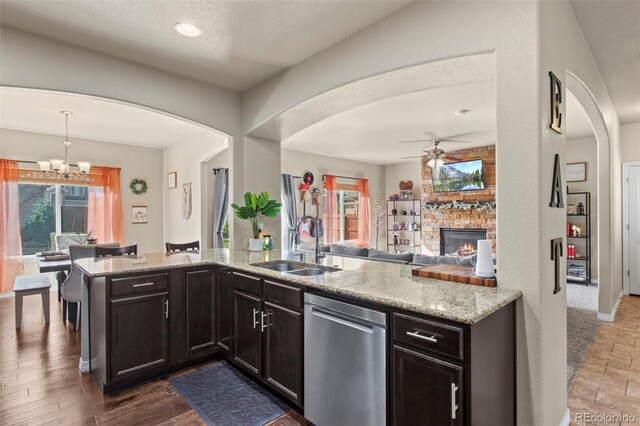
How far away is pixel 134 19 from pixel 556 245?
10.5 ft

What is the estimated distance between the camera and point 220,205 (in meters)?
6.41

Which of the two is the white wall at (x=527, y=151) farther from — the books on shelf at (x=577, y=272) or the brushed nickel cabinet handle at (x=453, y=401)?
the books on shelf at (x=577, y=272)

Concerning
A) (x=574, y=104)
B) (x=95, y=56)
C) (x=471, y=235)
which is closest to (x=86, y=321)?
(x=95, y=56)

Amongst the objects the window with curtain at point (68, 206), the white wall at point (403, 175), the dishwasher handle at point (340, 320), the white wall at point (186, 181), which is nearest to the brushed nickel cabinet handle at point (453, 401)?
the dishwasher handle at point (340, 320)

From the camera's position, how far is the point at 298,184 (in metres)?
7.39

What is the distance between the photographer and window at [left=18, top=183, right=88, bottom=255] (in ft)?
18.7

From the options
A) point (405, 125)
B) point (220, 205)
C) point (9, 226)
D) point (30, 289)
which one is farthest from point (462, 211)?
point (9, 226)

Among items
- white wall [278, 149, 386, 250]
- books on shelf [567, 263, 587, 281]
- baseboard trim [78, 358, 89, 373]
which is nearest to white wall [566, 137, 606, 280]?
books on shelf [567, 263, 587, 281]

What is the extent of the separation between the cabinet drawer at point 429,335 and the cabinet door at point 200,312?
188 centimetres

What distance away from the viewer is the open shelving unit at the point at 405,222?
866 cm

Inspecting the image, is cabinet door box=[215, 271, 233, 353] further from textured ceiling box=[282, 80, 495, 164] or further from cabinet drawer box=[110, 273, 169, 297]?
textured ceiling box=[282, 80, 495, 164]

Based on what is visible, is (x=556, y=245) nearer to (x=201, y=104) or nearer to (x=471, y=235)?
(x=201, y=104)

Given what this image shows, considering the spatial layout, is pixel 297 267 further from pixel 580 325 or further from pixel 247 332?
pixel 580 325

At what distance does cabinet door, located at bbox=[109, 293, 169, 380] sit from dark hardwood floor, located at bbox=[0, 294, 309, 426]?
18 cm
